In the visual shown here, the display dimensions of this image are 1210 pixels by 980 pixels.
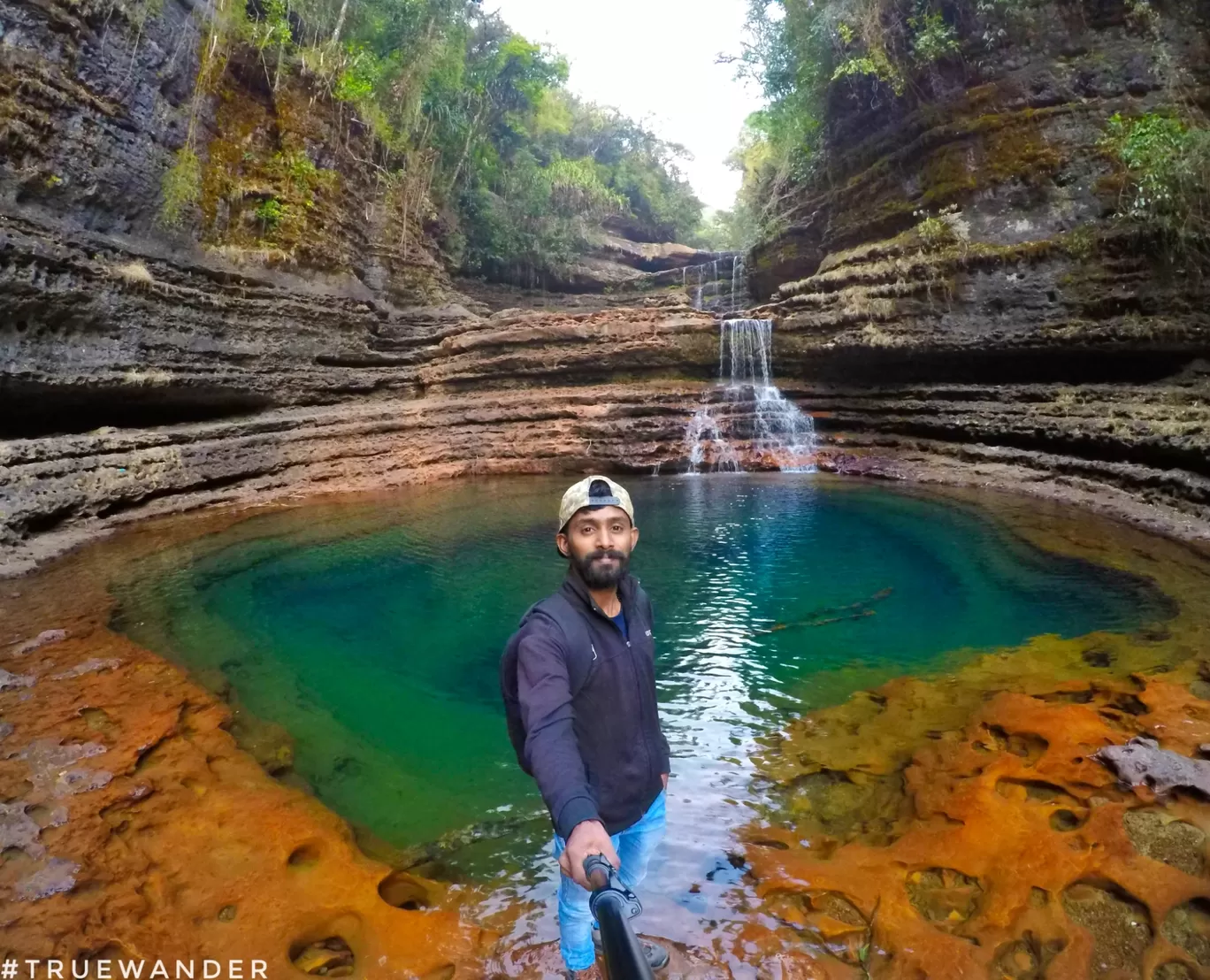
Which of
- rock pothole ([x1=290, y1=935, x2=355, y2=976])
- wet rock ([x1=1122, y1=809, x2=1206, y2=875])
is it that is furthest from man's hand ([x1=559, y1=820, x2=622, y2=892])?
wet rock ([x1=1122, y1=809, x2=1206, y2=875])

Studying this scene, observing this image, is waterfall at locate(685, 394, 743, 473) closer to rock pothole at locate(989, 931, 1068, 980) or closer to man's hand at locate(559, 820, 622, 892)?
rock pothole at locate(989, 931, 1068, 980)

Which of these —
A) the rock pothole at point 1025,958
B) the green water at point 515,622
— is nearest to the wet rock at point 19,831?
the green water at point 515,622

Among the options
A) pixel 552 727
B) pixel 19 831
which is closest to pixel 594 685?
pixel 552 727

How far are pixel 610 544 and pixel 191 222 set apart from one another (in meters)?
17.5

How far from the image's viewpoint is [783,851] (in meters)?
3.45

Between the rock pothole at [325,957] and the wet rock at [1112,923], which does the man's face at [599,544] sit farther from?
the wet rock at [1112,923]

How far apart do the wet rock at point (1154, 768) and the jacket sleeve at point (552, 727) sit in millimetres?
3147

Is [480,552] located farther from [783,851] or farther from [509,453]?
[509,453]

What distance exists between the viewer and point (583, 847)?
181 cm

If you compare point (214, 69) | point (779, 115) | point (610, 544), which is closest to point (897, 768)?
point (610, 544)

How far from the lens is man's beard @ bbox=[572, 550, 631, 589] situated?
234cm

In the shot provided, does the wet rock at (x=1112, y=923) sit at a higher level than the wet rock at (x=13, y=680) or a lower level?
higher

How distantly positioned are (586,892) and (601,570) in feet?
3.82

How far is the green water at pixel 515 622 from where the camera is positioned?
14.4 ft
